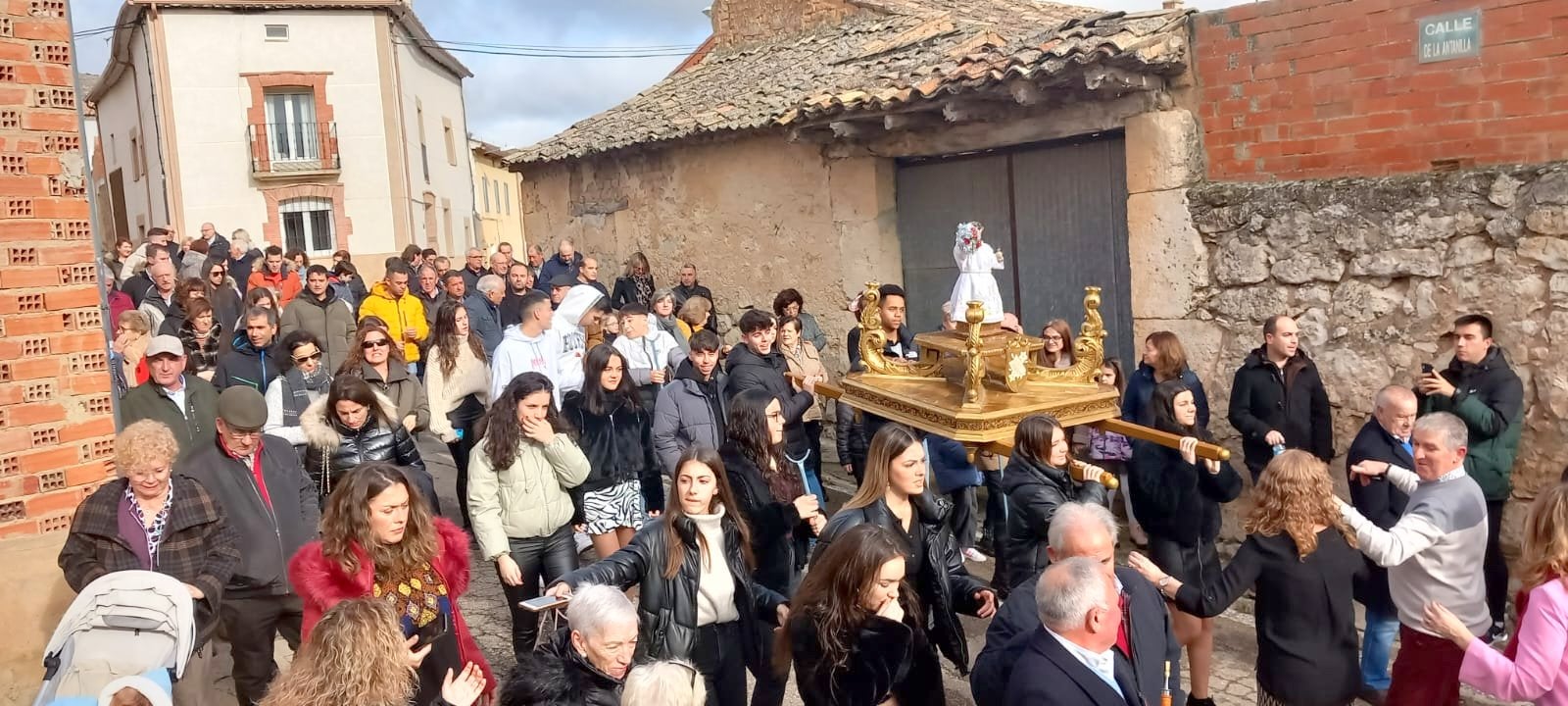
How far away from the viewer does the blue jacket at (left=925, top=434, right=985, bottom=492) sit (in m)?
6.08

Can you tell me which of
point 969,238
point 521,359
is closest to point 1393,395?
point 969,238

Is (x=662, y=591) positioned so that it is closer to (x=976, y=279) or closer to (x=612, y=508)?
(x=612, y=508)

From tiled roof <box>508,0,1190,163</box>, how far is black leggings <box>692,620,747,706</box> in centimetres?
397

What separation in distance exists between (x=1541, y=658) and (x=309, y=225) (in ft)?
79.6

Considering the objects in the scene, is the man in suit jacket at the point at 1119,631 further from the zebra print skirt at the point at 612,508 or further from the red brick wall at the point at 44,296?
the red brick wall at the point at 44,296

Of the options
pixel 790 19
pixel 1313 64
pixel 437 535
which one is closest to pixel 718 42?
pixel 790 19

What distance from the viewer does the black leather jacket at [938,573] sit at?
3906mm

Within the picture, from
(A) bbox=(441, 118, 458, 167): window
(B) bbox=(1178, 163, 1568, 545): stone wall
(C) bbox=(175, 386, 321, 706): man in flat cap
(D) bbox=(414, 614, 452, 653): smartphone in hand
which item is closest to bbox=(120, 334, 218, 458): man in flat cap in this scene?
(C) bbox=(175, 386, 321, 706): man in flat cap

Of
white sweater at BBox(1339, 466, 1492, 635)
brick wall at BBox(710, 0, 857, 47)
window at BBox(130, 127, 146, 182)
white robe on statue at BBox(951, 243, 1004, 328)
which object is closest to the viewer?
white sweater at BBox(1339, 466, 1492, 635)

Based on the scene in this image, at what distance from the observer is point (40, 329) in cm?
493

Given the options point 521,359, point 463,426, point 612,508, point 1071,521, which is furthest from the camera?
point 463,426

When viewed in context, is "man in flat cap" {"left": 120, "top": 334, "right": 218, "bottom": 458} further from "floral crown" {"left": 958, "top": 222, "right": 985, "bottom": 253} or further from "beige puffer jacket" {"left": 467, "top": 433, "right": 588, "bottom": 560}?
"floral crown" {"left": 958, "top": 222, "right": 985, "bottom": 253}

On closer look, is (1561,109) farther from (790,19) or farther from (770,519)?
(790,19)

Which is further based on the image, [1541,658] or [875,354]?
[875,354]
